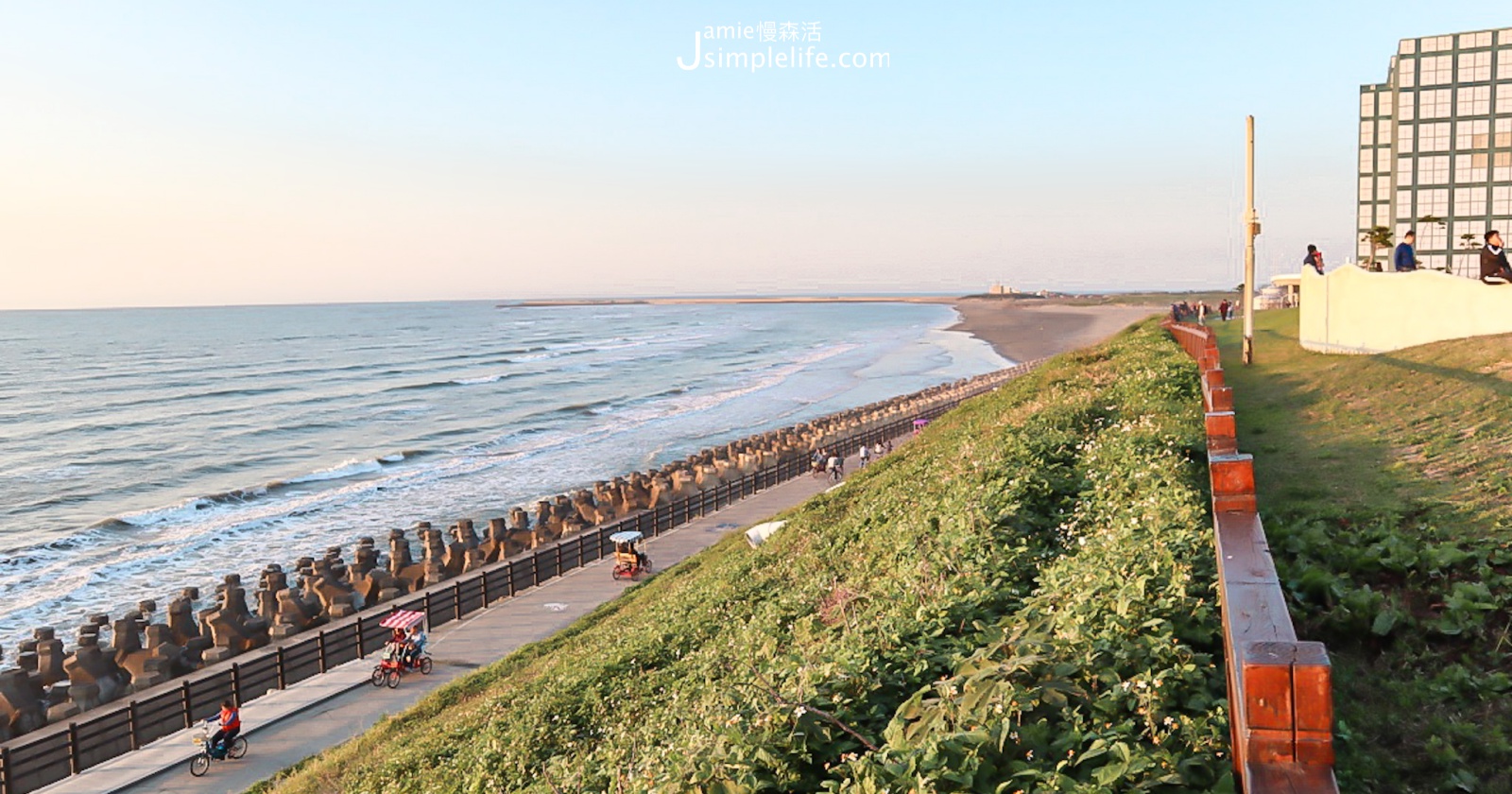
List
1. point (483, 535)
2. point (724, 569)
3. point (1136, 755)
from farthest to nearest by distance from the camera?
point (483, 535) < point (724, 569) < point (1136, 755)

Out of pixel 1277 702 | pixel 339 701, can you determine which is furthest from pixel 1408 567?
pixel 339 701

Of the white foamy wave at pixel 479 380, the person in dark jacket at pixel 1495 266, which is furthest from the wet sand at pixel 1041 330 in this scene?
the person in dark jacket at pixel 1495 266

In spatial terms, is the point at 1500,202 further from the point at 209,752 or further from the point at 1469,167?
the point at 209,752

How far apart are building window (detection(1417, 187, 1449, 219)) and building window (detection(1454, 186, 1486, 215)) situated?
0.44 meters

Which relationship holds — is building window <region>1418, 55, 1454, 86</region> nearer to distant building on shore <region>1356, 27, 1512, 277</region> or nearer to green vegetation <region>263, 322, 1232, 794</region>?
distant building on shore <region>1356, 27, 1512, 277</region>

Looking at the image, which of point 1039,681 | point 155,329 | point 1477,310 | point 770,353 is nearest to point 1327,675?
point 1039,681

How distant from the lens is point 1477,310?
1759 centimetres

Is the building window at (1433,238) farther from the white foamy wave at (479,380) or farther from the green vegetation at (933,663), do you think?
the white foamy wave at (479,380)

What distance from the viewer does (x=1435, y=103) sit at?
1796 inches

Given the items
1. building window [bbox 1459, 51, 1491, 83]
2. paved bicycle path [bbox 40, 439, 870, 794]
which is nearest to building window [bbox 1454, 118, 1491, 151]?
building window [bbox 1459, 51, 1491, 83]

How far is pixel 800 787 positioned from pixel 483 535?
92.0ft

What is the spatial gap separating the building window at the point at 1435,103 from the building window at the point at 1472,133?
0.86 meters

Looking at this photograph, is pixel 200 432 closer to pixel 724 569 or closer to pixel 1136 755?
pixel 724 569

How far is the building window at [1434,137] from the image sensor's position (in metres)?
45.5
